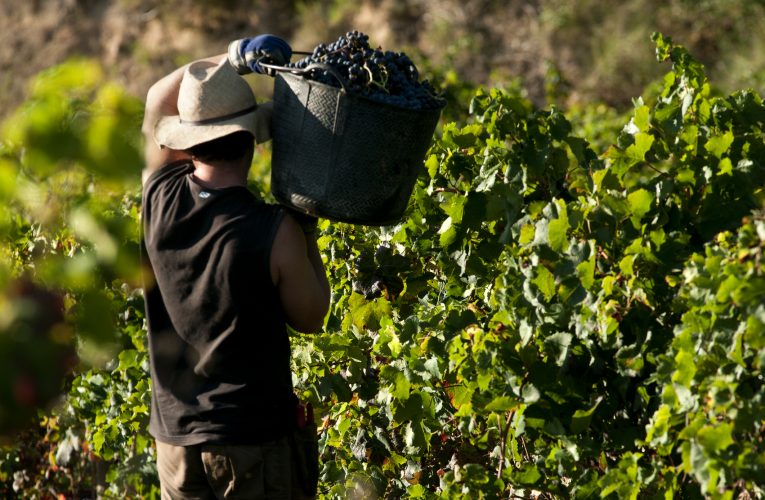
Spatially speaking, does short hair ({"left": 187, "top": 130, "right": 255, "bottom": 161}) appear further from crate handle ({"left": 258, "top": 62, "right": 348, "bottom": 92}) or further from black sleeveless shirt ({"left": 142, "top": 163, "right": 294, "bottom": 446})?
crate handle ({"left": 258, "top": 62, "right": 348, "bottom": 92})

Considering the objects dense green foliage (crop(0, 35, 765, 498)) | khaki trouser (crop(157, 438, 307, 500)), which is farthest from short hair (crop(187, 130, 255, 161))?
khaki trouser (crop(157, 438, 307, 500))

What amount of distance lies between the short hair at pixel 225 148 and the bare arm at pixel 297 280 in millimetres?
224

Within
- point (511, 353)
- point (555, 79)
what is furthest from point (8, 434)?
point (555, 79)

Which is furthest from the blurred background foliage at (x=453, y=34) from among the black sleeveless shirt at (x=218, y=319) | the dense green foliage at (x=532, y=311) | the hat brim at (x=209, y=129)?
the black sleeveless shirt at (x=218, y=319)

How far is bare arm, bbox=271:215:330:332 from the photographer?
2641 millimetres

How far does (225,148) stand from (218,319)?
1.39 feet

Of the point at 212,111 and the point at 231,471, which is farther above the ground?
the point at 212,111

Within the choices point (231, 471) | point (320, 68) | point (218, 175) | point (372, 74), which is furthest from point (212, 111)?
point (231, 471)

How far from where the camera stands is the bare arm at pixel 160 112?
297 cm

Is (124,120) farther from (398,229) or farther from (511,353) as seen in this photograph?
(398,229)

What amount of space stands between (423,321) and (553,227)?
1.73 feet

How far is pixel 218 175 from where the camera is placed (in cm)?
277

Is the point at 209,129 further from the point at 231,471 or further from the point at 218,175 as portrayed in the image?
the point at 231,471

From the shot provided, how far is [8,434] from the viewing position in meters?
1.55
